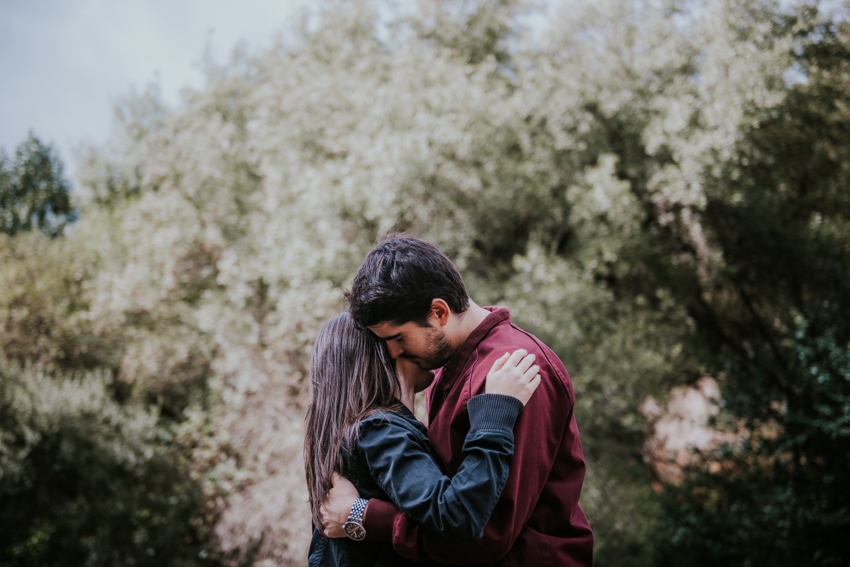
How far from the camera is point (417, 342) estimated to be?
6.04 ft

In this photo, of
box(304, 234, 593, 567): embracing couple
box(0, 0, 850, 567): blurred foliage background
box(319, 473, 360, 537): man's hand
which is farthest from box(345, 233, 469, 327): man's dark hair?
box(0, 0, 850, 567): blurred foliage background

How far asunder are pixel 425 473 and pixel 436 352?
0.44m

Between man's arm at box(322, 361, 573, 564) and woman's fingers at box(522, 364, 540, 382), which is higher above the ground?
woman's fingers at box(522, 364, 540, 382)

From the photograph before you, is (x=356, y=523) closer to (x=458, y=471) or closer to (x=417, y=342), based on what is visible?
(x=458, y=471)

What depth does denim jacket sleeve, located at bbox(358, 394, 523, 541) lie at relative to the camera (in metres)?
1.43

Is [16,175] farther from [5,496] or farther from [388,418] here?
[388,418]

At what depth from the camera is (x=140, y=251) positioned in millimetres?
11055

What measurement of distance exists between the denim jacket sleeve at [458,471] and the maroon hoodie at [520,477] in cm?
7

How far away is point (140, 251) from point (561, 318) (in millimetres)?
8778

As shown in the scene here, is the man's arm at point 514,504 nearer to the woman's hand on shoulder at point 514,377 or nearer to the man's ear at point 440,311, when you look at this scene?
the woman's hand on shoulder at point 514,377

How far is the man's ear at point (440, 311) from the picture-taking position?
71.5 inches

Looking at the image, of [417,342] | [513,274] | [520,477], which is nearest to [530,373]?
[520,477]

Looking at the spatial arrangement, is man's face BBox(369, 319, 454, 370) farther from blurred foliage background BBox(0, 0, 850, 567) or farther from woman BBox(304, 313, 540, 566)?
blurred foliage background BBox(0, 0, 850, 567)

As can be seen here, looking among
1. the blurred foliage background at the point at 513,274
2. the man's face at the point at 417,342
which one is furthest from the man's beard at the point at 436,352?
the blurred foliage background at the point at 513,274
